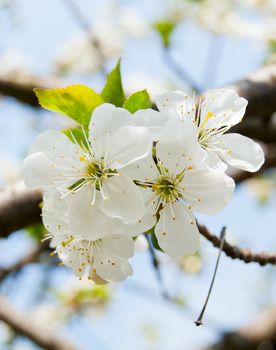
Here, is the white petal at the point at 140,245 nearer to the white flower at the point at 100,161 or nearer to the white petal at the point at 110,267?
the white petal at the point at 110,267

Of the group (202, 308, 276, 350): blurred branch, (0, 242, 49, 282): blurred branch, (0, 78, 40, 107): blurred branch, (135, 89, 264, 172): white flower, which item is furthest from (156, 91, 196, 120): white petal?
(0, 242, 49, 282): blurred branch

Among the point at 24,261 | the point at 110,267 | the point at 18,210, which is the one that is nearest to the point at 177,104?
the point at 110,267

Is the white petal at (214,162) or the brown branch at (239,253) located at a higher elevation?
the white petal at (214,162)

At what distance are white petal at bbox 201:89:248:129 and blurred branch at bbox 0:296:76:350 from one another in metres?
1.48

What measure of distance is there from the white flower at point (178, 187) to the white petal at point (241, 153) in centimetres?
7

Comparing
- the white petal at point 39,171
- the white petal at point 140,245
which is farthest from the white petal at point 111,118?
the white petal at point 140,245

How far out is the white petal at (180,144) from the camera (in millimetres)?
834

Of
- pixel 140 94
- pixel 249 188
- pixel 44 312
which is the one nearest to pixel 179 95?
pixel 140 94

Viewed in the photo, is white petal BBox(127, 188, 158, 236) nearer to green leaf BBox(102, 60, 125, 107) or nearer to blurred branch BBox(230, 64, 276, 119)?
green leaf BBox(102, 60, 125, 107)

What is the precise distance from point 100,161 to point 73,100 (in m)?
0.15

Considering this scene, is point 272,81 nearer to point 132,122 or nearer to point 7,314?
point 132,122

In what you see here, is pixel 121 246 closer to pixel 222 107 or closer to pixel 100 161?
pixel 100 161

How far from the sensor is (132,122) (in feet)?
2.82

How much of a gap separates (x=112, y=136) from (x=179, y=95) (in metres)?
0.16
